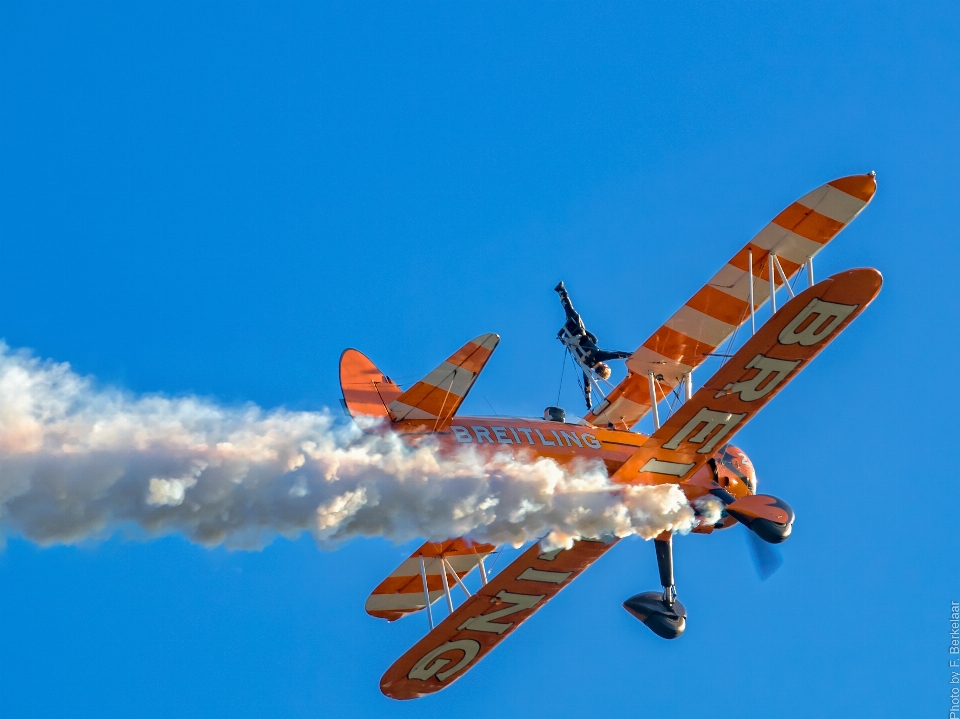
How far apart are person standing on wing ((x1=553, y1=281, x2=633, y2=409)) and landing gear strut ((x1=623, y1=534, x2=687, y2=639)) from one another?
9.03 feet

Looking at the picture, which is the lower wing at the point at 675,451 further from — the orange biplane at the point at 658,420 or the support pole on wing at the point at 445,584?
the support pole on wing at the point at 445,584

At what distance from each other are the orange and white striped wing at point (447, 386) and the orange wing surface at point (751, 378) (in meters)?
2.69

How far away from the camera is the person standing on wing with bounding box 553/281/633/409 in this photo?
1981cm

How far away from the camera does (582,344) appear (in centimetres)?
1995

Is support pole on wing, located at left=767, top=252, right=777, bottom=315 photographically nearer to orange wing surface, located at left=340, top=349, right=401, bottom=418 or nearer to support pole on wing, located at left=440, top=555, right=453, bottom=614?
orange wing surface, located at left=340, top=349, right=401, bottom=418

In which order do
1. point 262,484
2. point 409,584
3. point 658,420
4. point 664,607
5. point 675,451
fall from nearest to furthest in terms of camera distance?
point 262,484
point 675,451
point 658,420
point 664,607
point 409,584

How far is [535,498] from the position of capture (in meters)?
16.3

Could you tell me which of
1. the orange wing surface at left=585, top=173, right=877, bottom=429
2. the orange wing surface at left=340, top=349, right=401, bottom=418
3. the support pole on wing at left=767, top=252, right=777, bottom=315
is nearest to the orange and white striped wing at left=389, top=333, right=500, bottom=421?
the orange wing surface at left=340, top=349, right=401, bottom=418

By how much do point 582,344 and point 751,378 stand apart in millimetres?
4358

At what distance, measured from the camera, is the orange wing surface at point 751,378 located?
1520 centimetres

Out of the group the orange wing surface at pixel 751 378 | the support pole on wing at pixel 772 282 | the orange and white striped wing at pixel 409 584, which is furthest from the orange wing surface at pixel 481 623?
the support pole on wing at pixel 772 282

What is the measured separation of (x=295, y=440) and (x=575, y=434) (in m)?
4.10

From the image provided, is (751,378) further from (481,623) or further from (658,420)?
(481,623)

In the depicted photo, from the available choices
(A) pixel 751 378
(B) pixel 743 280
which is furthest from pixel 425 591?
(B) pixel 743 280
